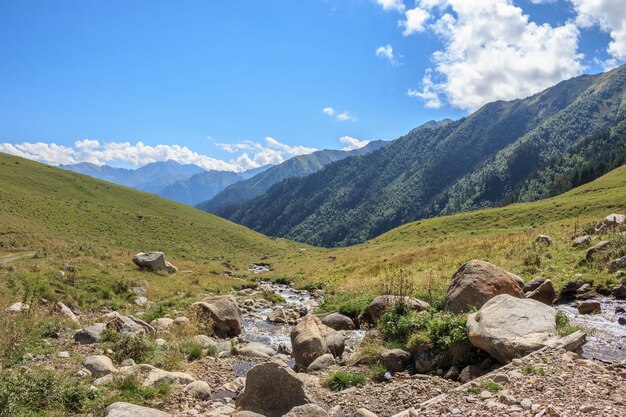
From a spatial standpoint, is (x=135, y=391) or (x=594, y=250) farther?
(x=594, y=250)

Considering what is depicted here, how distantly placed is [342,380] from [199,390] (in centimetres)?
454

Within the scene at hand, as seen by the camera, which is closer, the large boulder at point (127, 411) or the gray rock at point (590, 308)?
the large boulder at point (127, 411)

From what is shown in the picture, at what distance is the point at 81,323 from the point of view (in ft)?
72.0

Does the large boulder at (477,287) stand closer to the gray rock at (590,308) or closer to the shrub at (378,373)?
the gray rock at (590,308)

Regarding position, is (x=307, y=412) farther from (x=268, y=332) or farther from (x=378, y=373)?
(x=268, y=332)

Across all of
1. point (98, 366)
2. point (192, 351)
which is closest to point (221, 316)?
point (192, 351)

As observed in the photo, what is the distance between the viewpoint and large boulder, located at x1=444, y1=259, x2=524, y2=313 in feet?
58.1

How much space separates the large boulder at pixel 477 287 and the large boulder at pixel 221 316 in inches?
489

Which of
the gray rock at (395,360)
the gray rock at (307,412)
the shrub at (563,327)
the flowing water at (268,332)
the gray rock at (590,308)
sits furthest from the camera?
the flowing water at (268,332)

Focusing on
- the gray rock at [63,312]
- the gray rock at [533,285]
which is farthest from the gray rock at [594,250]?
the gray rock at [63,312]

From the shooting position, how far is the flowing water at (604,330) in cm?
1393

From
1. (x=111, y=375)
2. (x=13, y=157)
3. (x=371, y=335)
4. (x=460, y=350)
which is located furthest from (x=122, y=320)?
(x=13, y=157)

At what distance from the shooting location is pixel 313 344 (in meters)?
17.6

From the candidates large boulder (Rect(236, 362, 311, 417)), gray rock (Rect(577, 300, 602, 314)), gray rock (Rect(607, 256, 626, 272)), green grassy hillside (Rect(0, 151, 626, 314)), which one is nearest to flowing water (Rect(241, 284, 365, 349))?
green grassy hillside (Rect(0, 151, 626, 314))
